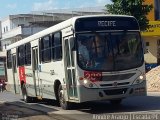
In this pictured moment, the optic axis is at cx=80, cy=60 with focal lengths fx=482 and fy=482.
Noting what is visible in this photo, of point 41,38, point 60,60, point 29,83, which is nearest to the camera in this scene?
point 60,60

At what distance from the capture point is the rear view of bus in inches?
587

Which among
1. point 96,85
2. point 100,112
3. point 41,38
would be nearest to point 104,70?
point 96,85

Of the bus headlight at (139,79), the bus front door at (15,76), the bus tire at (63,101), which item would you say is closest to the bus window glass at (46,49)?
the bus tire at (63,101)

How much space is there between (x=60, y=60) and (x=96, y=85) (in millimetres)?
2300

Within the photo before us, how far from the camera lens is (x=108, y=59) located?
15125mm

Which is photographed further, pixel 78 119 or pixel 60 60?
pixel 60 60

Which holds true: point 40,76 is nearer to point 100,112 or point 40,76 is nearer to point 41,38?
point 41,38

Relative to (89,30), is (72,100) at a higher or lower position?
lower

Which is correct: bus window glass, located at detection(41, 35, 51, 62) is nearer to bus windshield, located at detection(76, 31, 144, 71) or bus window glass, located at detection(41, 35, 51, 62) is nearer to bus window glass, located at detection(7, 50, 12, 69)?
bus windshield, located at detection(76, 31, 144, 71)

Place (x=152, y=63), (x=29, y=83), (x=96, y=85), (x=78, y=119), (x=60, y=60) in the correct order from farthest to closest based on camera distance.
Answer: (x=152, y=63) < (x=29, y=83) < (x=60, y=60) < (x=96, y=85) < (x=78, y=119)

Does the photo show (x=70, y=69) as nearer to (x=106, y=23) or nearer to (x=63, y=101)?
(x=63, y=101)

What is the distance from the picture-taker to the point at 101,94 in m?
14.9

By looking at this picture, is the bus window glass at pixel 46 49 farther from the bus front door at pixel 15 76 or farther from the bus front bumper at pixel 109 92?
the bus front door at pixel 15 76

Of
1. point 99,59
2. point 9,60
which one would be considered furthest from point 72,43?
point 9,60
